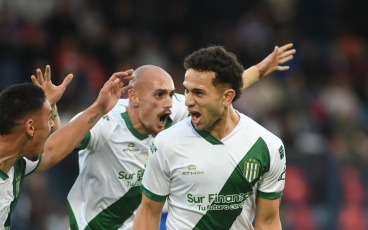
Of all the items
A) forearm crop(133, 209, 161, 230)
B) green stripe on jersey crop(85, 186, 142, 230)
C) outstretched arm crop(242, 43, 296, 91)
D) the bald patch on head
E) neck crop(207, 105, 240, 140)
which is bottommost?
green stripe on jersey crop(85, 186, 142, 230)

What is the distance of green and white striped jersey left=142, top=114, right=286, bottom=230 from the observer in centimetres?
503

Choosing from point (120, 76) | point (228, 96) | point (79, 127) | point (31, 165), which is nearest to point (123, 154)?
point (79, 127)

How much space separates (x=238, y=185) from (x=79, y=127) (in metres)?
1.46

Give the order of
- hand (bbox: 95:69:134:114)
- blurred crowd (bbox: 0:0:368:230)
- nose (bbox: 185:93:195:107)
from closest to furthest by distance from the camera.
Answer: nose (bbox: 185:93:195:107) < hand (bbox: 95:69:134:114) < blurred crowd (bbox: 0:0:368:230)

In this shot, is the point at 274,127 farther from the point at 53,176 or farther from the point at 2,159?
the point at 2,159

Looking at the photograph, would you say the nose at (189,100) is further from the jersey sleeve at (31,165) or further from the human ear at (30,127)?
the jersey sleeve at (31,165)

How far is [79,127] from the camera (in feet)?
18.1

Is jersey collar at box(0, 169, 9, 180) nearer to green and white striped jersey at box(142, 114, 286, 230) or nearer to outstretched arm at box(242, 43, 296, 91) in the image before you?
green and white striped jersey at box(142, 114, 286, 230)

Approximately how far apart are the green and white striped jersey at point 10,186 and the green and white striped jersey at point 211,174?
100 cm

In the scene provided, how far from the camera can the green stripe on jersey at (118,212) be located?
616cm

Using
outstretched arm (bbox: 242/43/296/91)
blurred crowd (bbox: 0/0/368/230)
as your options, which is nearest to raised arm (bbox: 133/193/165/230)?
outstretched arm (bbox: 242/43/296/91)

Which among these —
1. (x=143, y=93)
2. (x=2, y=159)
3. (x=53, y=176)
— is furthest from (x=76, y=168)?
(x=2, y=159)

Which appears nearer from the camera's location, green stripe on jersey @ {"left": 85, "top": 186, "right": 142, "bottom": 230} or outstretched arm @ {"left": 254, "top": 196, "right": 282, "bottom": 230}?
outstretched arm @ {"left": 254, "top": 196, "right": 282, "bottom": 230}

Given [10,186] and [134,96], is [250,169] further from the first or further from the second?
[10,186]
